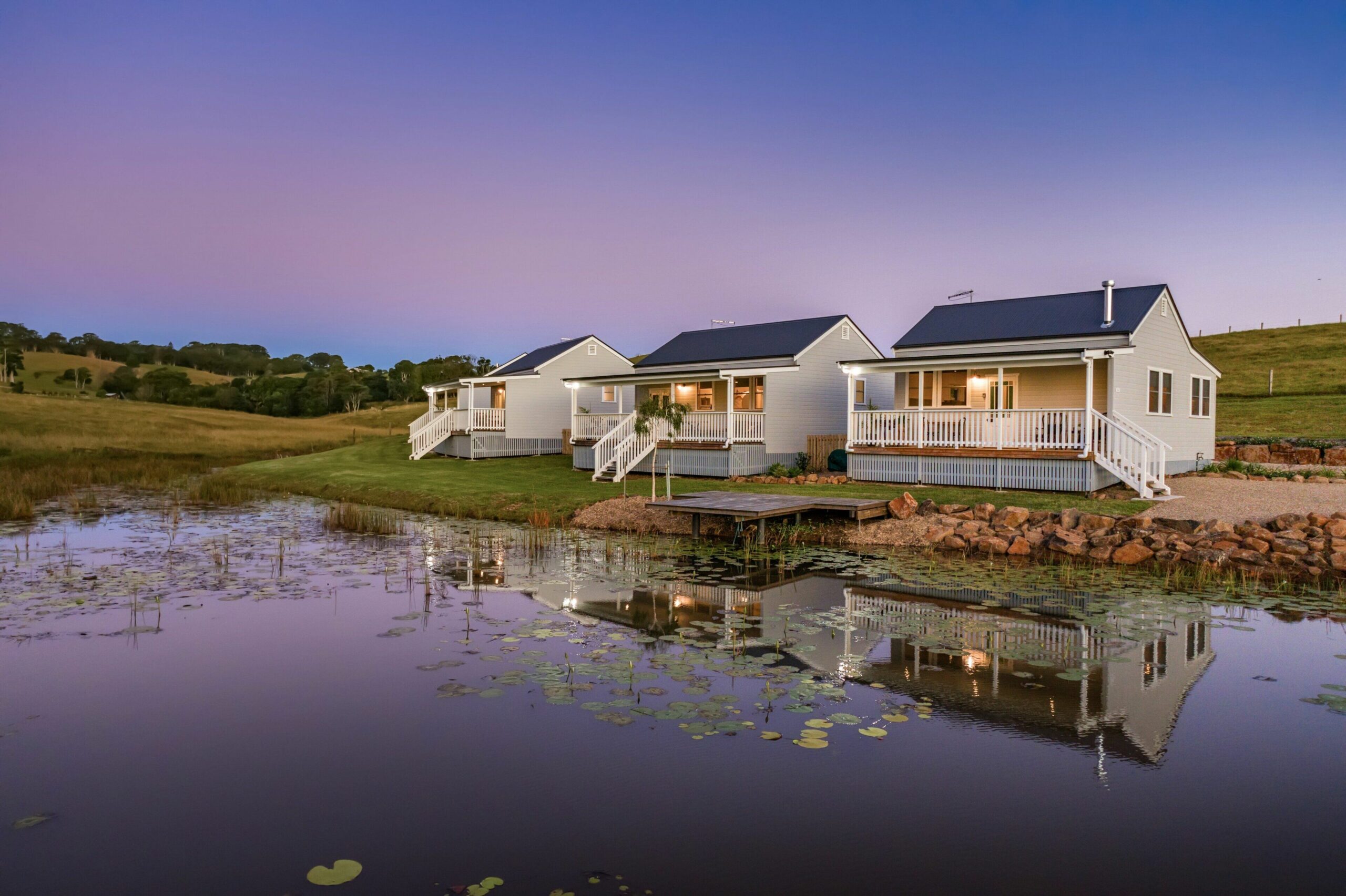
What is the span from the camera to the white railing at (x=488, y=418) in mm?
38125

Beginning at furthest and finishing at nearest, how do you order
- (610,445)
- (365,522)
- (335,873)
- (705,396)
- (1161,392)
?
(705,396) < (610,445) < (1161,392) < (365,522) < (335,873)

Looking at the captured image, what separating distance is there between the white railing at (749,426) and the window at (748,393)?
1.92 metres

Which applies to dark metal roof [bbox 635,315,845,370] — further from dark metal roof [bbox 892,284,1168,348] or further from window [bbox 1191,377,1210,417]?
window [bbox 1191,377,1210,417]

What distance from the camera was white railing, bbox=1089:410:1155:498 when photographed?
1950 cm

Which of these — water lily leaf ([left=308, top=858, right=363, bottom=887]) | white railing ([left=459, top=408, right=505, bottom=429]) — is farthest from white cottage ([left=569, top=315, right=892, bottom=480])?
water lily leaf ([left=308, top=858, right=363, bottom=887])

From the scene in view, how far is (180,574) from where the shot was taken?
44.0ft

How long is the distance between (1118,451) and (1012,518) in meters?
4.86

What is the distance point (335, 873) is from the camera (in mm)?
4641

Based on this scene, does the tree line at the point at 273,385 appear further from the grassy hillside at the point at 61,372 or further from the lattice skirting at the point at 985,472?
the lattice skirting at the point at 985,472

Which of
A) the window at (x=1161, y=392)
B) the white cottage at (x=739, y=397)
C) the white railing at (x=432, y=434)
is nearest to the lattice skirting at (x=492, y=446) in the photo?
the white railing at (x=432, y=434)

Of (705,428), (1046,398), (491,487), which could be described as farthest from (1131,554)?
(491,487)

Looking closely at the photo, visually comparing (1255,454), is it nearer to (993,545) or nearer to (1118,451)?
(1118,451)

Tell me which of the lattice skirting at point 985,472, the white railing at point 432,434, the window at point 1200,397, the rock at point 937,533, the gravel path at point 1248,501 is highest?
the window at point 1200,397

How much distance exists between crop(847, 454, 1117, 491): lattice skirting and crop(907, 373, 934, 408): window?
3276mm
